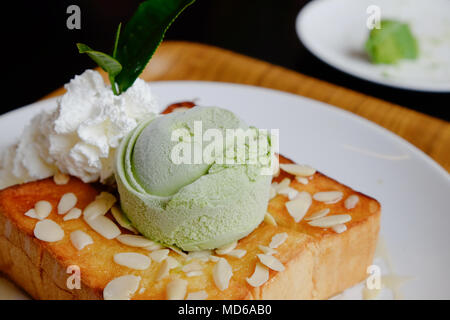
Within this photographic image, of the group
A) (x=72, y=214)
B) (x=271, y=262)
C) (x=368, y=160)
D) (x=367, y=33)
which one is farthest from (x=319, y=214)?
(x=367, y=33)

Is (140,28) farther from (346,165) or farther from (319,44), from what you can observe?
(319,44)

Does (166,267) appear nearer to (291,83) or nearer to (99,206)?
(99,206)

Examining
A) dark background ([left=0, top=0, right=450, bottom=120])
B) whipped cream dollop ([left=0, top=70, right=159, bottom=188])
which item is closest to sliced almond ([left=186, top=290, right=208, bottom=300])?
whipped cream dollop ([left=0, top=70, right=159, bottom=188])

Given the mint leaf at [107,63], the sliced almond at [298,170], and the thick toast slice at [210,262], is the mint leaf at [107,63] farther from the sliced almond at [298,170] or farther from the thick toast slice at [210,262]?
the sliced almond at [298,170]

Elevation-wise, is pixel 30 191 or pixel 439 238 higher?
pixel 30 191

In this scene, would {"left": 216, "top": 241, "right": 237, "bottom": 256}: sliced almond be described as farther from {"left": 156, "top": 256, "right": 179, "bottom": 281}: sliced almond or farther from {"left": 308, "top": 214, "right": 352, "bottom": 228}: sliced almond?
{"left": 308, "top": 214, "right": 352, "bottom": 228}: sliced almond
